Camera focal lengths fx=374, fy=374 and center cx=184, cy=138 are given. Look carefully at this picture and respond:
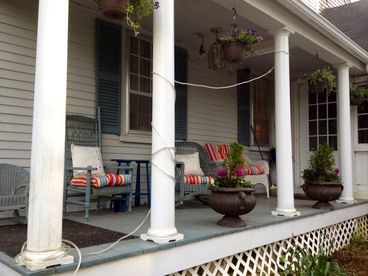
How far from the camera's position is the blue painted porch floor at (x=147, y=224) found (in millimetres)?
2178

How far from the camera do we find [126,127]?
4.68m

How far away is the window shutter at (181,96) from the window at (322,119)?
297 centimetres

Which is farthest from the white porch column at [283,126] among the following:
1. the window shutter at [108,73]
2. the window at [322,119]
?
the window at [322,119]

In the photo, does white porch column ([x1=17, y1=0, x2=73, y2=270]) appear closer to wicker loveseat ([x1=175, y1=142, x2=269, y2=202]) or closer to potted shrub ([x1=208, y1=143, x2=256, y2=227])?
potted shrub ([x1=208, y1=143, x2=256, y2=227])

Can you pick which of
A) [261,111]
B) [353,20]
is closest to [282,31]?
[261,111]

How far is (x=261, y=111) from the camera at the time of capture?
24.3 feet

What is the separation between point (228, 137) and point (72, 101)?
10.2 ft

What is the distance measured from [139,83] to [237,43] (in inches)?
65.7

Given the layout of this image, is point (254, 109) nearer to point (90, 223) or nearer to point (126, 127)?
point (126, 127)

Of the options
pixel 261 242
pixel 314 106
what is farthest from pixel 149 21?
pixel 314 106

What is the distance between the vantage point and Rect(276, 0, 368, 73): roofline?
4.05m

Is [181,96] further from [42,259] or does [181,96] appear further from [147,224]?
[42,259]

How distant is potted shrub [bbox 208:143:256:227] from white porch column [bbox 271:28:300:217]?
0.97 metres

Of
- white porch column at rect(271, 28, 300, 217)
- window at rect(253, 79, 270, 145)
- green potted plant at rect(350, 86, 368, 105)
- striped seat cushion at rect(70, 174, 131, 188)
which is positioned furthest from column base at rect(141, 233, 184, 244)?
green potted plant at rect(350, 86, 368, 105)
